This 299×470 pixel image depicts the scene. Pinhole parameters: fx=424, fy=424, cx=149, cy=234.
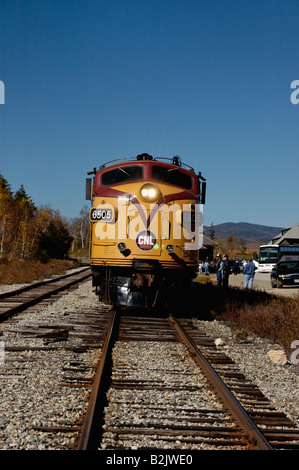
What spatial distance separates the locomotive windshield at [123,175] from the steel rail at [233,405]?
471 cm

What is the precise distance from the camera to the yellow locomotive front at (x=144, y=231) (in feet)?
32.3

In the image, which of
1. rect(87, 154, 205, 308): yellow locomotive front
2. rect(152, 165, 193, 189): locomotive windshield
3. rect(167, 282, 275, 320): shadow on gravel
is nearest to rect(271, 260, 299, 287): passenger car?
rect(167, 282, 275, 320): shadow on gravel

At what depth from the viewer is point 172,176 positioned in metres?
10.6

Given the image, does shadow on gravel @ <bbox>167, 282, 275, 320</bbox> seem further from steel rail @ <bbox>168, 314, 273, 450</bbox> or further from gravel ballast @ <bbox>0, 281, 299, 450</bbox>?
steel rail @ <bbox>168, 314, 273, 450</bbox>

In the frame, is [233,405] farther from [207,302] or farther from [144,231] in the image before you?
[207,302]

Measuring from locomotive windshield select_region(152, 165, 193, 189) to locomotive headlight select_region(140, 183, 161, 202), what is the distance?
328mm

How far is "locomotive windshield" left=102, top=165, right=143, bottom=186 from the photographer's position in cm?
1040

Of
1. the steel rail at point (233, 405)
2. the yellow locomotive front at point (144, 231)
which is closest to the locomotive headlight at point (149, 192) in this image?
the yellow locomotive front at point (144, 231)

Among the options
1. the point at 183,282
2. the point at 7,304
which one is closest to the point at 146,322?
the point at 183,282

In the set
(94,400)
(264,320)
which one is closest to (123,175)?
(264,320)

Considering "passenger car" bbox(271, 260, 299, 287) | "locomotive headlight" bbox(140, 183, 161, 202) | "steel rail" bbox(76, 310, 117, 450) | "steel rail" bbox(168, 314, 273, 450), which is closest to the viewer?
"steel rail" bbox(76, 310, 117, 450)

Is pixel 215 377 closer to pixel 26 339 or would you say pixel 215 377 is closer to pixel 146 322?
pixel 26 339

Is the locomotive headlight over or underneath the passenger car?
over

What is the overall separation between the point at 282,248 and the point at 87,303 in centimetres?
2535
